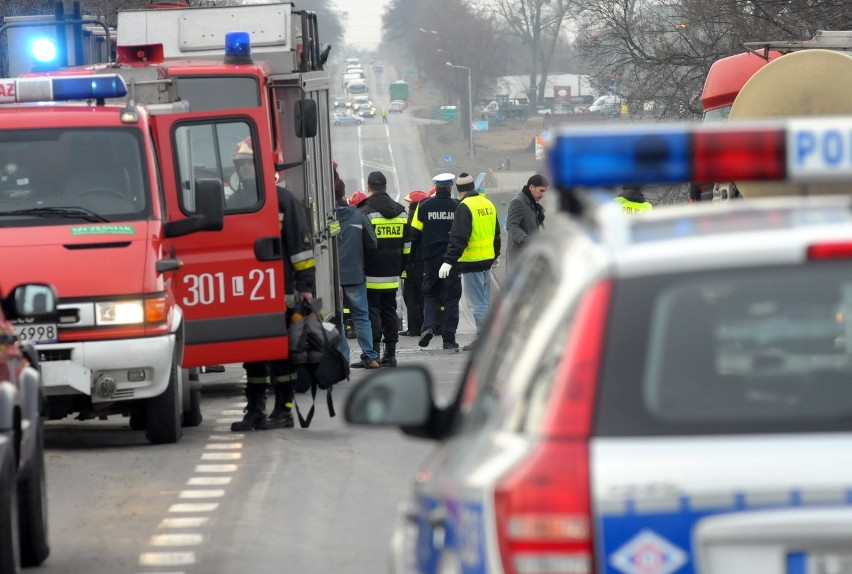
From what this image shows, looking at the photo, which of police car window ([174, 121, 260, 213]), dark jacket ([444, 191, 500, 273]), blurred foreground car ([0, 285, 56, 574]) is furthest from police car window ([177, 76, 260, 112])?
blurred foreground car ([0, 285, 56, 574])

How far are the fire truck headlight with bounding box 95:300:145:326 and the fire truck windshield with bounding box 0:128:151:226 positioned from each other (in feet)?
2.22

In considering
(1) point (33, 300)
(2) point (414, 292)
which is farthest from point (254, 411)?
(2) point (414, 292)

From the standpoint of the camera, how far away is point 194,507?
8.83m

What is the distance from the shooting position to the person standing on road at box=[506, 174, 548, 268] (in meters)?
17.9

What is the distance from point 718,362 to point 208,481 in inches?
264

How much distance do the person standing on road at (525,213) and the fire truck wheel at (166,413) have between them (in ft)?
23.2

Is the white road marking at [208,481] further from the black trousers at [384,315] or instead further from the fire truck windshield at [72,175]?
the black trousers at [384,315]

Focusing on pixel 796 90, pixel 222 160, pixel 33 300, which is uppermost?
pixel 796 90

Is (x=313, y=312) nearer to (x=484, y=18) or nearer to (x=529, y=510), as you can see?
(x=529, y=510)

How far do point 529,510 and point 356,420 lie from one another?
135cm

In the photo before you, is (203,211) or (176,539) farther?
(203,211)

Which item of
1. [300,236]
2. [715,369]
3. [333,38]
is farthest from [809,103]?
[333,38]

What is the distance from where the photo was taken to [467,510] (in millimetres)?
3281

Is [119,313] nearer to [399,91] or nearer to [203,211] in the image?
[203,211]
